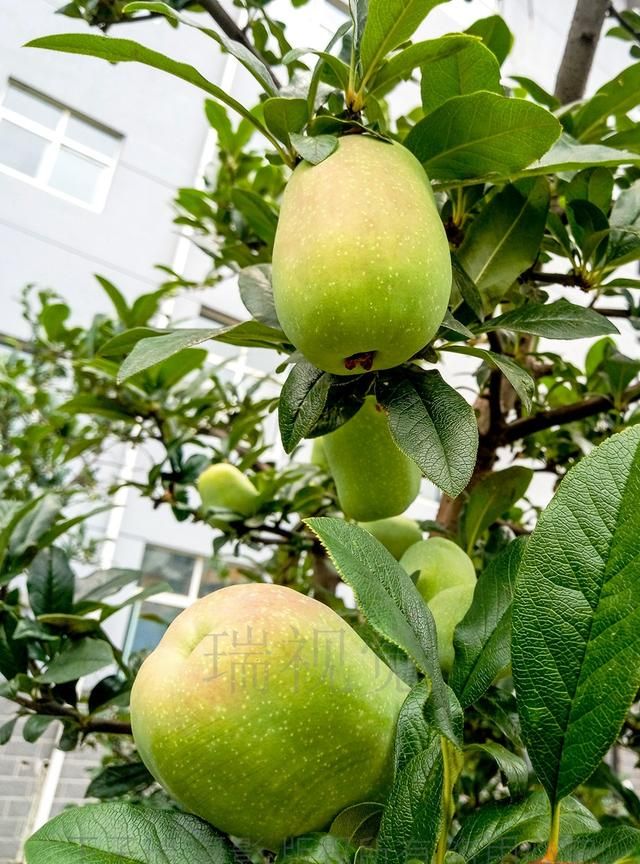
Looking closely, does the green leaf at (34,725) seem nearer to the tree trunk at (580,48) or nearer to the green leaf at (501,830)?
the green leaf at (501,830)

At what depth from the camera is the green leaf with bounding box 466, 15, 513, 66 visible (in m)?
0.60

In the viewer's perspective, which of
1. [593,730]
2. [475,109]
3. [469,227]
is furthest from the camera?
[469,227]

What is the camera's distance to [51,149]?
9.99ft

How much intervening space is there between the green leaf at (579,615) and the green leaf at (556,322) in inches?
8.5

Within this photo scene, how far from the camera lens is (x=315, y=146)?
0.38m

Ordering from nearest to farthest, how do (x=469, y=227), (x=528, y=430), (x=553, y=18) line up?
(x=469, y=227)
(x=528, y=430)
(x=553, y=18)

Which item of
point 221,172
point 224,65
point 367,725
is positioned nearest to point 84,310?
point 224,65

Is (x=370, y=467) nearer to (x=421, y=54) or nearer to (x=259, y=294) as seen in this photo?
(x=259, y=294)

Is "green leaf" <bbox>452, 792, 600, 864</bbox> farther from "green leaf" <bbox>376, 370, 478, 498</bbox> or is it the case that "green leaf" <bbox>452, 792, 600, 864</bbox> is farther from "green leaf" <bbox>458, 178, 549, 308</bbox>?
"green leaf" <bbox>458, 178, 549, 308</bbox>

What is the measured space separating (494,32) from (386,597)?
56 cm

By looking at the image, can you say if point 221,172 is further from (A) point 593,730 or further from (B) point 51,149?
(B) point 51,149

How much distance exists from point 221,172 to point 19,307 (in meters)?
1.94

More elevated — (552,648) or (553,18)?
(553,18)

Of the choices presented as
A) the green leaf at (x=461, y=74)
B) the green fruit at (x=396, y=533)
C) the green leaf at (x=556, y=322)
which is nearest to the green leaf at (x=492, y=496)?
the green fruit at (x=396, y=533)
